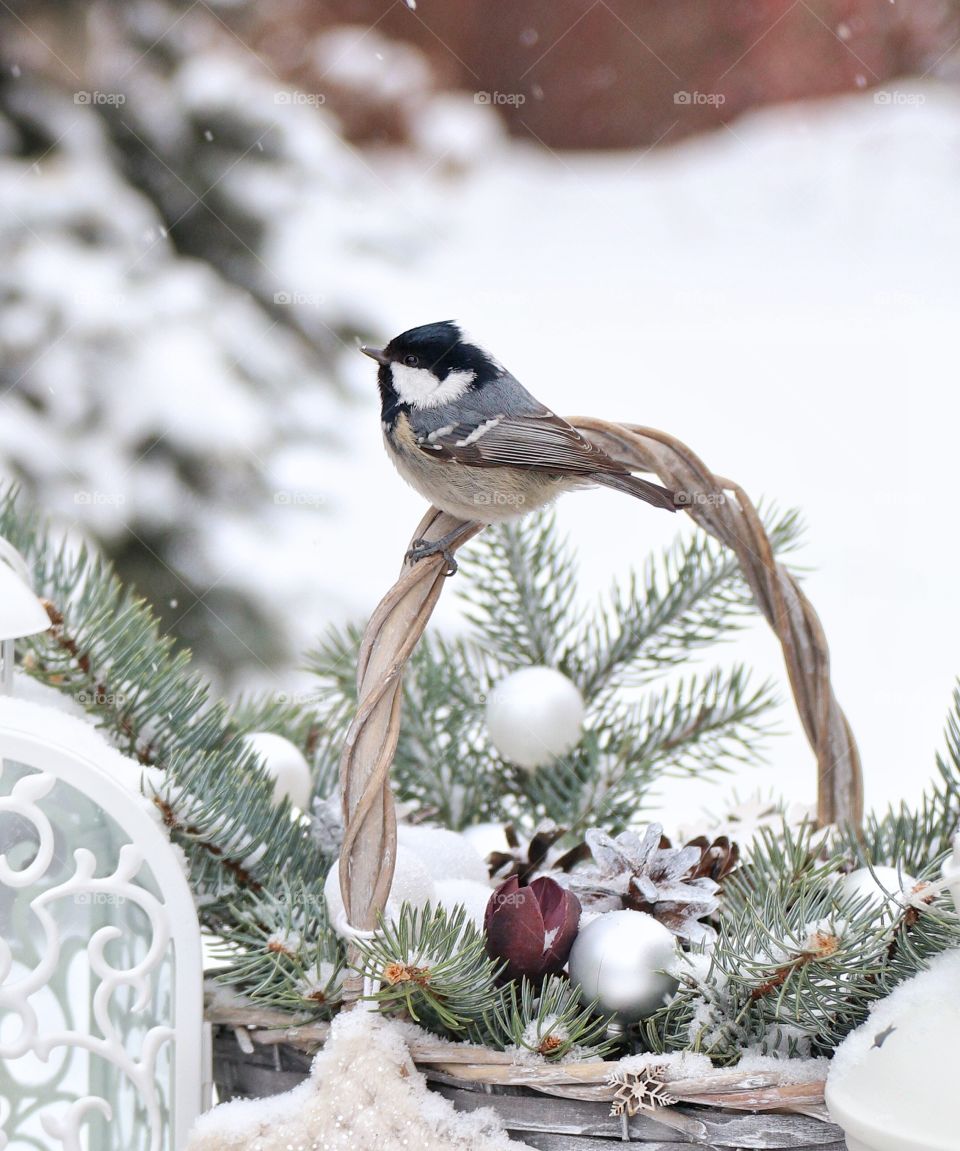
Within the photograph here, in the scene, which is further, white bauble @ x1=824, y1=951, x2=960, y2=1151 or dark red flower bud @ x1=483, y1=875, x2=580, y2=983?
dark red flower bud @ x1=483, y1=875, x2=580, y2=983

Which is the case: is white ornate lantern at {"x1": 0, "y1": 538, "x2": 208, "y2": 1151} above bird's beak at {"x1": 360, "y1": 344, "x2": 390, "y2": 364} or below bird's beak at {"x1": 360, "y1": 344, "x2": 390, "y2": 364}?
below

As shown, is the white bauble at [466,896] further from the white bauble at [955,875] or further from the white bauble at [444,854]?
the white bauble at [955,875]

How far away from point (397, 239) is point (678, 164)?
0.66 metres

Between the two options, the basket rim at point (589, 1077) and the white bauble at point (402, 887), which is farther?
the white bauble at point (402, 887)

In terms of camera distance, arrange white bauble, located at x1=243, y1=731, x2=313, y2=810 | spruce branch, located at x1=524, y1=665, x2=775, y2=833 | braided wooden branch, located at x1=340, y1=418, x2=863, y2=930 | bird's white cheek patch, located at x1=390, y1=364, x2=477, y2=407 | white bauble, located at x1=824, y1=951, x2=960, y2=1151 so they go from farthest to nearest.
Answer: spruce branch, located at x1=524, y1=665, x2=775, y2=833 → white bauble, located at x1=243, y1=731, x2=313, y2=810 → bird's white cheek patch, located at x1=390, y1=364, x2=477, y2=407 → braided wooden branch, located at x1=340, y1=418, x2=863, y2=930 → white bauble, located at x1=824, y1=951, x2=960, y2=1151

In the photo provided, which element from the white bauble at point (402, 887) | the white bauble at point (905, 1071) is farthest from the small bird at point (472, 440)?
the white bauble at point (905, 1071)

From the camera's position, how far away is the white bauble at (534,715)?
80cm

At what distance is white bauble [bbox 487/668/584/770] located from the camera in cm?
80

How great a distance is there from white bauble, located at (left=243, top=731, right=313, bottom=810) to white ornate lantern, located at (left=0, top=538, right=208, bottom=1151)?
0.17 metres

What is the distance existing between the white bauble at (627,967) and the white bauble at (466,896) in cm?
9

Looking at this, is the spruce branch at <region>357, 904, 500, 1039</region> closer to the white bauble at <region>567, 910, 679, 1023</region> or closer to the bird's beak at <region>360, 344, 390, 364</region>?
the white bauble at <region>567, 910, 679, 1023</region>

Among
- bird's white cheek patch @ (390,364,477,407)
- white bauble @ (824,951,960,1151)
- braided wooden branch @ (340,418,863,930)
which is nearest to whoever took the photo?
white bauble @ (824,951,960,1151)

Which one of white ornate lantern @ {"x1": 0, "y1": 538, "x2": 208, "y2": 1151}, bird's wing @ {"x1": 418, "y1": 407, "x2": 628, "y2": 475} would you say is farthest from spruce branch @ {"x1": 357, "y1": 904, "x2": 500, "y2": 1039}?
bird's wing @ {"x1": 418, "y1": 407, "x2": 628, "y2": 475}

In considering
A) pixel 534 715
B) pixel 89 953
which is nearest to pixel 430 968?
pixel 89 953
